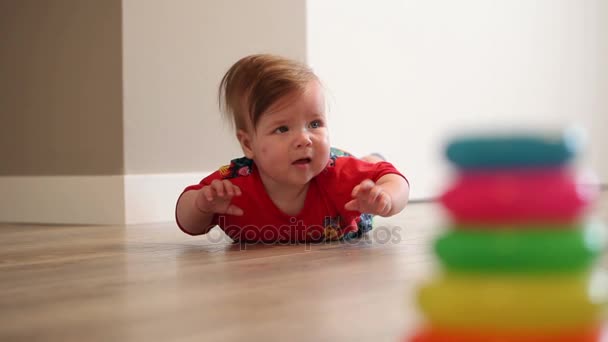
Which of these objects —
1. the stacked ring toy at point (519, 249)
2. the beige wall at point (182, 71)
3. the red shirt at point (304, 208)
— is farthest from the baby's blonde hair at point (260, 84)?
the stacked ring toy at point (519, 249)

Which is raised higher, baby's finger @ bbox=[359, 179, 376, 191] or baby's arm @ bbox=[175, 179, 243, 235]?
baby's finger @ bbox=[359, 179, 376, 191]

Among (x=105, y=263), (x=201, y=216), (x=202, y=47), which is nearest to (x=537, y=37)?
(x=202, y=47)

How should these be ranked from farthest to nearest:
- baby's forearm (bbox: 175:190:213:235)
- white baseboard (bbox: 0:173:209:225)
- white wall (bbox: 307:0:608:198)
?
1. white wall (bbox: 307:0:608:198)
2. white baseboard (bbox: 0:173:209:225)
3. baby's forearm (bbox: 175:190:213:235)

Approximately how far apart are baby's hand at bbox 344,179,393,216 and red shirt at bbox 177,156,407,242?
7.0 inches

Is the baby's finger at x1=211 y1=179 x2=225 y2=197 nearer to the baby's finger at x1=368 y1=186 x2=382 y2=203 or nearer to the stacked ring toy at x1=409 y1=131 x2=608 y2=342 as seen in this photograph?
the baby's finger at x1=368 y1=186 x2=382 y2=203

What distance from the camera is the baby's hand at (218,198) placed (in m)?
1.34

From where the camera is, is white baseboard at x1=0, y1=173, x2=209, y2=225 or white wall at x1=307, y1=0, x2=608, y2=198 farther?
white wall at x1=307, y1=0, x2=608, y2=198

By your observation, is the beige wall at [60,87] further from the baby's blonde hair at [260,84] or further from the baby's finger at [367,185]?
the baby's finger at [367,185]

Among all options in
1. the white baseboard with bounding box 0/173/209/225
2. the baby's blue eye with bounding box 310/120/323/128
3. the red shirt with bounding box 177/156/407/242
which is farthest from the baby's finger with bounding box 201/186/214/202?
the white baseboard with bounding box 0/173/209/225

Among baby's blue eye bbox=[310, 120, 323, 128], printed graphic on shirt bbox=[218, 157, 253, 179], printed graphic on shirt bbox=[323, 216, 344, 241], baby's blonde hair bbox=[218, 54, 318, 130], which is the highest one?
baby's blonde hair bbox=[218, 54, 318, 130]

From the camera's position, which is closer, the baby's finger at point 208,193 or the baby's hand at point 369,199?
the baby's hand at point 369,199

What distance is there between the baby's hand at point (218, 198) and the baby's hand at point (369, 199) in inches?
7.9

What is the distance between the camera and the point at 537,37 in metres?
3.76

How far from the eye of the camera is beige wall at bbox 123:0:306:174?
2.01 meters
